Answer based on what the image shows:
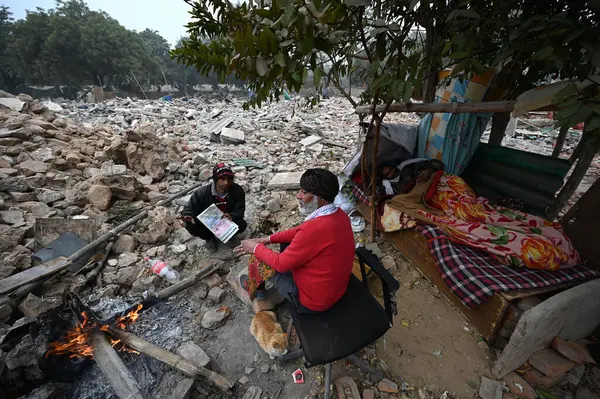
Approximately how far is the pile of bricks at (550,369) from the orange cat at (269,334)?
1.87 m

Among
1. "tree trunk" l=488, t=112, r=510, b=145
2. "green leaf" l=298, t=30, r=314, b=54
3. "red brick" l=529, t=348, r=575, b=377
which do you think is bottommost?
"red brick" l=529, t=348, r=575, b=377

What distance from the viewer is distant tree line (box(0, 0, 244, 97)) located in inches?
802

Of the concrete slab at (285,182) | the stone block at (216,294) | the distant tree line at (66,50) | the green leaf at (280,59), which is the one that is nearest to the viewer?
the green leaf at (280,59)

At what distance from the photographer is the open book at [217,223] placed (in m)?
3.04

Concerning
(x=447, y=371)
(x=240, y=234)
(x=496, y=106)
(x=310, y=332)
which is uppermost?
(x=496, y=106)

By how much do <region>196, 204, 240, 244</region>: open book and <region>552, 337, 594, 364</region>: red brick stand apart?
124 inches

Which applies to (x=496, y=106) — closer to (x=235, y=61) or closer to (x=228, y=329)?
(x=235, y=61)

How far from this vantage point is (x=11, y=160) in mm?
4883

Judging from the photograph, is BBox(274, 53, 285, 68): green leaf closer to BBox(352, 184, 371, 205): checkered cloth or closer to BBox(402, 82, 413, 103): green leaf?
BBox(402, 82, 413, 103): green leaf

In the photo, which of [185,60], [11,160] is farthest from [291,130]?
[185,60]

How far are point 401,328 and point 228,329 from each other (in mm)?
1709

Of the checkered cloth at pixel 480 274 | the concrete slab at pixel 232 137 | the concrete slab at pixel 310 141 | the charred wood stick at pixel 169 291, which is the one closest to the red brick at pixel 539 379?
the checkered cloth at pixel 480 274

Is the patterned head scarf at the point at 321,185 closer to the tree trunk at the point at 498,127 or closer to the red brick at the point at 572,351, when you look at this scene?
the red brick at the point at 572,351

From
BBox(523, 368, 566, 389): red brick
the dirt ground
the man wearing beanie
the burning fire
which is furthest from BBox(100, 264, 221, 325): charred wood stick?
BBox(523, 368, 566, 389): red brick
